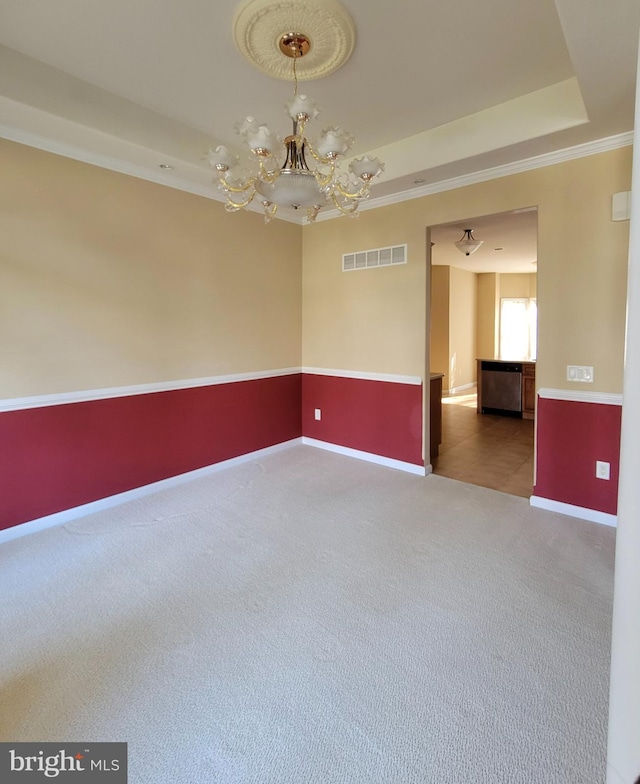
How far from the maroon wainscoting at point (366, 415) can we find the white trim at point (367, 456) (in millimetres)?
40

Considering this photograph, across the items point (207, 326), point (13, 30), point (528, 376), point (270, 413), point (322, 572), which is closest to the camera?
point (13, 30)

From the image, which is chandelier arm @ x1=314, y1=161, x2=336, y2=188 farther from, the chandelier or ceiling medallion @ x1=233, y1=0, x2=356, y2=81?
ceiling medallion @ x1=233, y1=0, x2=356, y2=81

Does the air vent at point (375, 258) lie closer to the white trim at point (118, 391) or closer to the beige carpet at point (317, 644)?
the white trim at point (118, 391)

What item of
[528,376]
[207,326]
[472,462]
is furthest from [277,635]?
[528,376]

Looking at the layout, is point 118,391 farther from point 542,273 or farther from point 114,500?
point 542,273

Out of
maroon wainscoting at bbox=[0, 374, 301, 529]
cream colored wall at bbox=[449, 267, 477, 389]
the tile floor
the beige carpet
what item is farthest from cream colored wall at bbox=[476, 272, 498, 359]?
the beige carpet

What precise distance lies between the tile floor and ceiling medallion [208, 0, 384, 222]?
2.82 meters

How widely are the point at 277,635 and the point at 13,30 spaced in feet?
A: 10.9

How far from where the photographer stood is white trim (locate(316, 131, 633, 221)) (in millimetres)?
2789

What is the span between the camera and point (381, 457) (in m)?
4.34

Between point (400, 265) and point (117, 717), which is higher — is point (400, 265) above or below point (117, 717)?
above

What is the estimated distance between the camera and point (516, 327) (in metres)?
9.46

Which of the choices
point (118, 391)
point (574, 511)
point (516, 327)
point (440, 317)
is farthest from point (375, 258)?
point (516, 327)

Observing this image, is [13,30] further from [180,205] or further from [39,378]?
[39,378]
